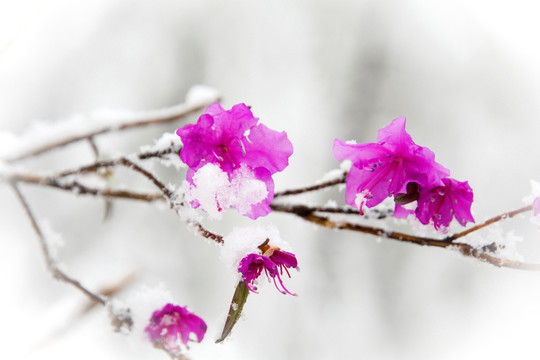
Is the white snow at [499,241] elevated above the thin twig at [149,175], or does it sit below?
above

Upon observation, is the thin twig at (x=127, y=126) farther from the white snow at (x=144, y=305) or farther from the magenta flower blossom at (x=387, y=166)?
the magenta flower blossom at (x=387, y=166)

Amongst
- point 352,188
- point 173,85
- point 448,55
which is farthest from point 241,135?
point 448,55

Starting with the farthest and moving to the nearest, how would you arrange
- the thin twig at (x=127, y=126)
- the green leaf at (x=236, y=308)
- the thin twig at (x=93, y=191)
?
the thin twig at (x=127, y=126) → the thin twig at (x=93, y=191) → the green leaf at (x=236, y=308)

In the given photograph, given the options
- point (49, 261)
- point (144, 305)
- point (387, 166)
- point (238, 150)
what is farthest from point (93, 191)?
point (387, 166)

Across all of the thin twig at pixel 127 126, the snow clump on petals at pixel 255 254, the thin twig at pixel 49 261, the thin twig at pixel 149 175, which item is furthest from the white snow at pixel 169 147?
the thin twig at pixel 127 126

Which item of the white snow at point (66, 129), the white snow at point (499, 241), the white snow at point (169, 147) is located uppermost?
the white snow at point (66, 129)

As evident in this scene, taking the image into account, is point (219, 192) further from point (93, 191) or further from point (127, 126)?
point (127, 126)

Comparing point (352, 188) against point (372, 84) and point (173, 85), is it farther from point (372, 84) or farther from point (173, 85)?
point (372, 84)
